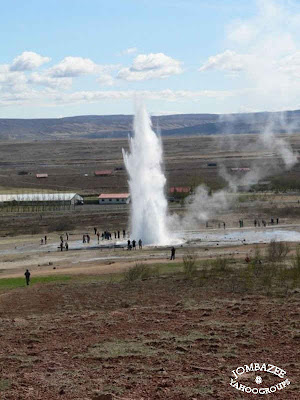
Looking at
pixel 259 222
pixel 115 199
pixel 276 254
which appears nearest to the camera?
pixel 276 254

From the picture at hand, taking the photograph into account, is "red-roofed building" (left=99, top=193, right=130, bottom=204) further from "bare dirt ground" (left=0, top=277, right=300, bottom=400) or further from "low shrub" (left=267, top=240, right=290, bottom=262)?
"bare dirt ground" (left=0, top=277, right=300, bottom=400)

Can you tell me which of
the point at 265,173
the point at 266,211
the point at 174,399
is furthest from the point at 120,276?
the point at 265,173

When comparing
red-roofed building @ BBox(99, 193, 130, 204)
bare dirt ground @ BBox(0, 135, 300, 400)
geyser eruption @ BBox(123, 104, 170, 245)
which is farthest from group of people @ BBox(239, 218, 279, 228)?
bare dirt ground @ BBox(0, 135, 300, 400)

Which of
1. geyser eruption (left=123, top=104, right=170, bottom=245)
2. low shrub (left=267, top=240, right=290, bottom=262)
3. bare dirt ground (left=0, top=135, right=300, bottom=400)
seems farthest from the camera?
geyser eruption (left=123, top=104, right=170, bottom=245)

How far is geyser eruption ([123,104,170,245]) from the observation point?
54.5 metres

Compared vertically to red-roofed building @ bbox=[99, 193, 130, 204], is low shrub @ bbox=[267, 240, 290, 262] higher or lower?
lower

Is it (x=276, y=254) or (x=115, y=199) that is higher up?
(x=115, y=199)

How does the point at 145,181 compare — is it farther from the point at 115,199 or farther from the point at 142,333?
the point at 142,333

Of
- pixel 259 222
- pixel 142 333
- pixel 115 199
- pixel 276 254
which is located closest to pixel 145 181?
pixel 259 222

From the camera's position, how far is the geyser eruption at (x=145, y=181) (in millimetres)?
54500

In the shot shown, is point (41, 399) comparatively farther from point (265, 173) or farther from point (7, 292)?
point (265, 173)

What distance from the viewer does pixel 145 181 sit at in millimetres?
55438

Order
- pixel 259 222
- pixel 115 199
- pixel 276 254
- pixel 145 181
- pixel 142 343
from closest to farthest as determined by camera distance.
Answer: pixel 142 343, pixel 276 254, pixel 145 181, pixel 259 222, pixel 115 199

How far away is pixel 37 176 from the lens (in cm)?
12544
